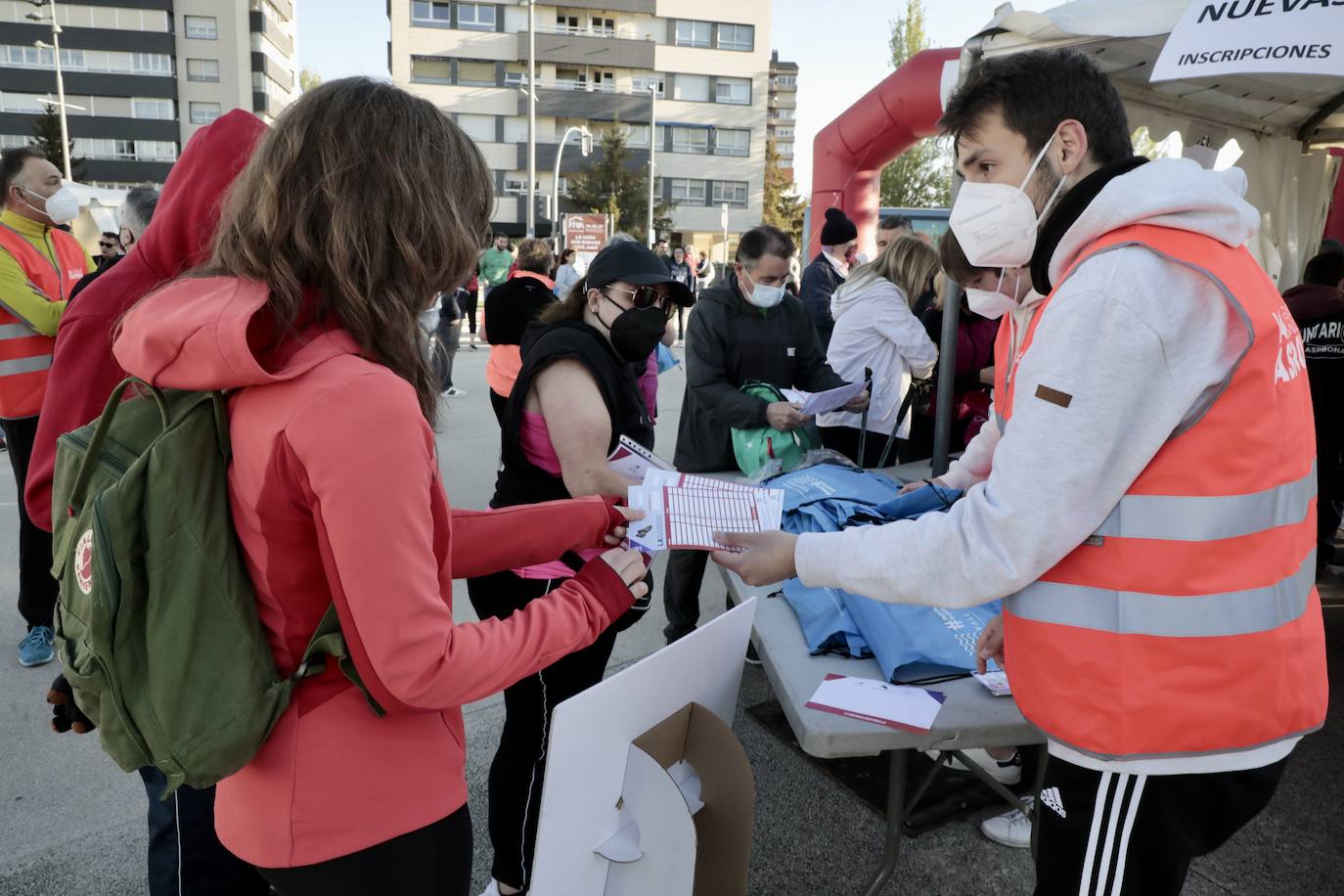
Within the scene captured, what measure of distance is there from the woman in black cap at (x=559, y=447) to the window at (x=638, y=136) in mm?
41827

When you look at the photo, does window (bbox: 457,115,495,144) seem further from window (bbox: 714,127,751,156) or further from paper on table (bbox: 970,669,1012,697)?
paper on table (bbox: 970,669,1012,697)

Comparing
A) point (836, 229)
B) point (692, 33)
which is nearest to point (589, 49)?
point (692, 33)

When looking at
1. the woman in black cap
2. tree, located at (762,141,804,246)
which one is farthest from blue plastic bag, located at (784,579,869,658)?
tree, located at (762,141,804,246)

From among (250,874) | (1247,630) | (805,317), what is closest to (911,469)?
(805,317)

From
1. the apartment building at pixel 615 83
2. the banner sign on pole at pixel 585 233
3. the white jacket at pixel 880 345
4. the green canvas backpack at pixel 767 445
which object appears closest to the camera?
the green canvas backpack at pixel 767 445

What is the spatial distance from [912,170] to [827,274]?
2392 centimetres

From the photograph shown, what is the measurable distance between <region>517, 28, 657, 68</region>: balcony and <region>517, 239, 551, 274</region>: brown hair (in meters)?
37.6

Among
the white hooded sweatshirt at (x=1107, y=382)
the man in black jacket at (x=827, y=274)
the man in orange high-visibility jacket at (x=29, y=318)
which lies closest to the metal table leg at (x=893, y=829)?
the white hooded sweatshirt at (x=1107, y=382)

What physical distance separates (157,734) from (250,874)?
73cm

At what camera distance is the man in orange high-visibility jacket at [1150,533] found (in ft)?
3.72

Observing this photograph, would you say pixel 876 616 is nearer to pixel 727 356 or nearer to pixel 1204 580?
pixel 1204 580

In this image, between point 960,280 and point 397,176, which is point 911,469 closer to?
point 960,280

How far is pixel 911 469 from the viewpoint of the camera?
3.74 meters

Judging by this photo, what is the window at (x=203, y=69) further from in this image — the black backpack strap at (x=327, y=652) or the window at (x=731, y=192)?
the black backpack strap at (x=327, y=652)
